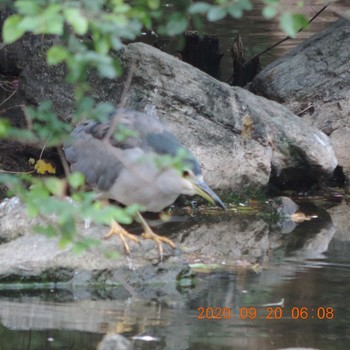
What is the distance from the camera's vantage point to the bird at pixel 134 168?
20.0 ft

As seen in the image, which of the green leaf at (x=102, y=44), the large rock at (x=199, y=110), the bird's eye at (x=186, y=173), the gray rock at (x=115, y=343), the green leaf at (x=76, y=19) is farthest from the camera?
the large rock at (x=199, y=110)

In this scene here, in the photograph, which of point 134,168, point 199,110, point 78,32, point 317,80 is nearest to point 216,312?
point 134,168

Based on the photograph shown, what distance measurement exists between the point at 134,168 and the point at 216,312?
1063mm

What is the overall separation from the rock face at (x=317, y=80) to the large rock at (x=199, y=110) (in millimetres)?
1269

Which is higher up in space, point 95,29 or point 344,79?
point 344,79

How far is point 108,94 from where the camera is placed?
9375 mm

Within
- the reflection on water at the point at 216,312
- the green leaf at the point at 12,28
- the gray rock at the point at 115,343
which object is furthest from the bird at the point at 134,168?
the green leaf at the point at 12,28

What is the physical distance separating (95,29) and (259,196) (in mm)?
6361

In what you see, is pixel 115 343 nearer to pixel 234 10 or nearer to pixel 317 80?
pixel 234 10

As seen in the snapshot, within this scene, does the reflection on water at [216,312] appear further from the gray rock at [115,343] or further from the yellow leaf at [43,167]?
the yellow leaf at [43,167]

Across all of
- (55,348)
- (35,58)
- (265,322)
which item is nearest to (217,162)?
(35,58)

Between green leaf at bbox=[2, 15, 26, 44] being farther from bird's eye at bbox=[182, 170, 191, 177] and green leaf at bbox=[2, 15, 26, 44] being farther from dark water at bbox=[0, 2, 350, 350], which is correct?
bird's eye at bbox=[182, 170, 191, 177]

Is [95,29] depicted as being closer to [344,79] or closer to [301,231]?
[301,231]

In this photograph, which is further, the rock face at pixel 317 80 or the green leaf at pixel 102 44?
the rock face at pixel 317 80
